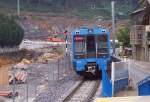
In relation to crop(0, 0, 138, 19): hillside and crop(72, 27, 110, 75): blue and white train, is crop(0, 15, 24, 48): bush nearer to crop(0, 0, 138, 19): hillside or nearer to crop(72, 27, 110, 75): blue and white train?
crop(72, 27, 110, 75): blue and white train

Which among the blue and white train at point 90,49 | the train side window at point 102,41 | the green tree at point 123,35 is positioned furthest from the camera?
the green tree at point 123,35

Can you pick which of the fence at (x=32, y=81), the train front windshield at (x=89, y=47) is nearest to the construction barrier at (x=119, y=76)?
the fence at (x=32, y=81)

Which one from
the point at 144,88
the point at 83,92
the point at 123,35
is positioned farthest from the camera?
the point at 123,35

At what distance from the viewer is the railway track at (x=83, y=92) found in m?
24.3

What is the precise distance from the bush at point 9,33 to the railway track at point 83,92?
45118 millimetres

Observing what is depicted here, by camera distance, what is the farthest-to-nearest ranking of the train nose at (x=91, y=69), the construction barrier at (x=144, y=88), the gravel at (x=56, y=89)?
the train nose at (x=91, y=69) < the gravel at (x=56, y=89) < the construction barrier at (x=144, y=88)

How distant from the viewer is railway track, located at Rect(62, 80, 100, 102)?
2430 cm

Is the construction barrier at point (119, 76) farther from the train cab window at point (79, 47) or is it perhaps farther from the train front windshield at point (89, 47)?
the train cab window at point (79, 47)

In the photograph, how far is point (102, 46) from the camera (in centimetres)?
3416

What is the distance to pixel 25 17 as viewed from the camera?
12356 cm

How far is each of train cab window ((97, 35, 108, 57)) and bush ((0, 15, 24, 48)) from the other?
4325 centimetres

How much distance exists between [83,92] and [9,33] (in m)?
51.8

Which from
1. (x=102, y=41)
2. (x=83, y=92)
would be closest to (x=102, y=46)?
(x=102, y=41)

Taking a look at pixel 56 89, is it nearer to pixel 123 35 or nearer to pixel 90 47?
pixel 90 47
